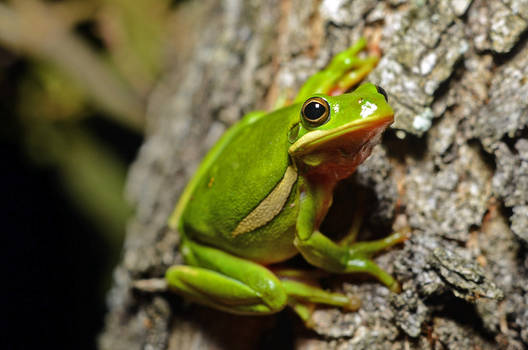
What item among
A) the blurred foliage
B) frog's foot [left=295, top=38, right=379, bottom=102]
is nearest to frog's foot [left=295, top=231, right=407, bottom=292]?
frog's foot [left=295, top=38, right=379, bottom=102]

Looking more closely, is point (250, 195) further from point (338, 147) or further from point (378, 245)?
point (378, 245)

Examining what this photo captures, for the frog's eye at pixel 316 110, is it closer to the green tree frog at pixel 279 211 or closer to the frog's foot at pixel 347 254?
the green tree frog at pixel 279 211

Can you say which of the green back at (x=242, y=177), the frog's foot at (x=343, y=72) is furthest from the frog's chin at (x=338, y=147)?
the frog's foot at (x=343, y=72)

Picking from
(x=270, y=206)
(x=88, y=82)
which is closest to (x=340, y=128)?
(x=270, y=206)

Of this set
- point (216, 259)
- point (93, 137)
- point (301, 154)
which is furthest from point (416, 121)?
point (93, 137)

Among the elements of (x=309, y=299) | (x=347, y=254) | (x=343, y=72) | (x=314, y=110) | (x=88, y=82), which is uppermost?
(x=343, y=72)

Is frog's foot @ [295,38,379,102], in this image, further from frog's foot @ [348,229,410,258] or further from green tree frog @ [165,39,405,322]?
frog's foot @ [348,229,410,258]

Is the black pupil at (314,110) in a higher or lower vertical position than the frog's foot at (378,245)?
higher
